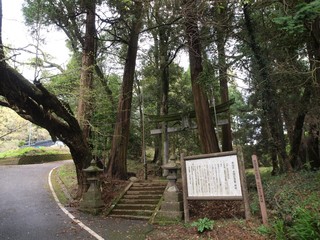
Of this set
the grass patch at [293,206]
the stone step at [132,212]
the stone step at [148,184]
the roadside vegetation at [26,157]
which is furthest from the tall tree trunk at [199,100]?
the roadside vegetation at [26,157]

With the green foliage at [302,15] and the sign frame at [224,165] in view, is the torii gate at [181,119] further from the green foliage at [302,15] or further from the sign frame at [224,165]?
the green foliage at [302,15]

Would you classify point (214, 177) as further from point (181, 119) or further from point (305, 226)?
point (181, 119)

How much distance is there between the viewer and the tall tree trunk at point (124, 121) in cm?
1034

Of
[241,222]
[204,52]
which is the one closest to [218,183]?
[241,222]

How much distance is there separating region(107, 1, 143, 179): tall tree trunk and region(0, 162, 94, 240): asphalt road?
258cm

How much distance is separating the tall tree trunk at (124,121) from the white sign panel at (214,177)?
14.9ft

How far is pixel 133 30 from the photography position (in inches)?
442

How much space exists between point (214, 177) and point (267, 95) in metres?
4.45

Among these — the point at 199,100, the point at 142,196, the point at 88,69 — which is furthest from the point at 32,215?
the point at 199,100

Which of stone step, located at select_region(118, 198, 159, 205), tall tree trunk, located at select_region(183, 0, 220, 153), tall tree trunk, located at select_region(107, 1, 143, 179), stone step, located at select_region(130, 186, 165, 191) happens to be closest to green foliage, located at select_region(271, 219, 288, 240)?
stone step, located at select_region(118, 198, 159, 205)

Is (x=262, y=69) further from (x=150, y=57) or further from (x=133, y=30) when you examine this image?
(x=150, y=57)

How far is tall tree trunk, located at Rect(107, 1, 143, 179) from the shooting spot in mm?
10344

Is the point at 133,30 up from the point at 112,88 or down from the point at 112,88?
up

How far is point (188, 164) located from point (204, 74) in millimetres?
3693
